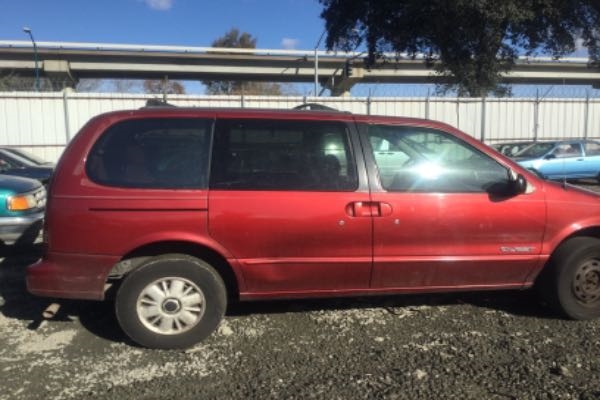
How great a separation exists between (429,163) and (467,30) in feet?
54.4

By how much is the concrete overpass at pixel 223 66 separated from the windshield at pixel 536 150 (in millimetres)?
28710

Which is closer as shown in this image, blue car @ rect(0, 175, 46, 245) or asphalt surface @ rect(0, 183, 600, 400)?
asphalt surface @ rect(0, 183, 600, 400)

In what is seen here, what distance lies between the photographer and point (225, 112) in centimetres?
398

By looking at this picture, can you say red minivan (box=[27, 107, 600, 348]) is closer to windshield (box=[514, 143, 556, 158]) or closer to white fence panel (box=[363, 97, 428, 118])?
windshield (box=[514, 143, 556, 158])

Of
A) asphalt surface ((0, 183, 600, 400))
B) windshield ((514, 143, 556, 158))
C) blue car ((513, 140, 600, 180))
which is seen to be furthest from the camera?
windshield ((514, 143, 556, 158))

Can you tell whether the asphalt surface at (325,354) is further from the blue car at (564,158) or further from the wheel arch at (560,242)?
the blue car at (564,158)

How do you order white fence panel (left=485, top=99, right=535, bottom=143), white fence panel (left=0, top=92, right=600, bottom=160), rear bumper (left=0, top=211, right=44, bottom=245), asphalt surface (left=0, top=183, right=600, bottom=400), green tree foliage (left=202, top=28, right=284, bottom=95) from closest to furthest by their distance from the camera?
1. asphalt surface (left=0, top=183, right=600, bottom=400)
2. rear bumper (left=0, top=211, right=44, bottom=245)
3. white fence panel (left=0, top=92, right=600, bottom=160)
4. white fence panel (left=485, top=99, right=535, bottom=143)
5. green tree foliage (left=202, top=28, right=284, bottom=95)

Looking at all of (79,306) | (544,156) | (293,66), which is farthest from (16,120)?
(293,66)

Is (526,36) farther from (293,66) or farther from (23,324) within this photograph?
(293,66)

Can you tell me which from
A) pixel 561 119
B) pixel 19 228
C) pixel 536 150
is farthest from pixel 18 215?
pixel 561 119

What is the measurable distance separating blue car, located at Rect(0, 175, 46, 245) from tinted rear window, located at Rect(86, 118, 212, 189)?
101 inches

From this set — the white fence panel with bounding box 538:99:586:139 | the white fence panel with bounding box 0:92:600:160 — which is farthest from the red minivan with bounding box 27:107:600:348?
the white fence panel with bounding box 538:99:586:139

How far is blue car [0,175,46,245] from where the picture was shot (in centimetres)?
571

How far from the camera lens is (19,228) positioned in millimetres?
5730
